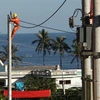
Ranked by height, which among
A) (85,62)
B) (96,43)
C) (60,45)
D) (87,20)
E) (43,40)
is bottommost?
(85,62)

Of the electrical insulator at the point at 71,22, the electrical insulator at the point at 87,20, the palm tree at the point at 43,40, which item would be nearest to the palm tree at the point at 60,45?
the palm tree at the point at 43,40

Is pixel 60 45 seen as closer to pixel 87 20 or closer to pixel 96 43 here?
pixel 87 20

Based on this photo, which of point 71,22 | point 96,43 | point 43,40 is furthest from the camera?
point 43,40

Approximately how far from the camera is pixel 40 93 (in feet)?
140

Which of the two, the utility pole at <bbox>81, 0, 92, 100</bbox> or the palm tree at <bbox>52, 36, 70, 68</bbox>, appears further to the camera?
the palm tree at <bbox>52, 36, 70, 68</bbox>

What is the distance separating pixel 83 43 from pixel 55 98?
4228 cm

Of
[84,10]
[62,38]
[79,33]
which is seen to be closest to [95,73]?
[79,33]

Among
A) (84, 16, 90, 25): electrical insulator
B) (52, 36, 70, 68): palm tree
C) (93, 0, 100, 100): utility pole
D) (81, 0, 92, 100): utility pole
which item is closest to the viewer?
(93, 0, 100, 100): utility pole

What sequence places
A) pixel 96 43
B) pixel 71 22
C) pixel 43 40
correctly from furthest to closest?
1. pixel 43 40
2. pixel 71 22
3. pixel 96 43

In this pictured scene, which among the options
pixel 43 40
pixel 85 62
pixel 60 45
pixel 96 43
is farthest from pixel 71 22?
pixel 43 40

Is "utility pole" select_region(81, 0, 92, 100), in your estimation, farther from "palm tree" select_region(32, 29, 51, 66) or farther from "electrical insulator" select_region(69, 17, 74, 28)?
"palm tree" select_region(32, 29, 51, 66)

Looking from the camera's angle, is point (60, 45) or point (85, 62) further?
point (60, 45)

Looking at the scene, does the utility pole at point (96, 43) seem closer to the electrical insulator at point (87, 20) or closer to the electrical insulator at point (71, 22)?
the electrical insulator at point (87, 20)

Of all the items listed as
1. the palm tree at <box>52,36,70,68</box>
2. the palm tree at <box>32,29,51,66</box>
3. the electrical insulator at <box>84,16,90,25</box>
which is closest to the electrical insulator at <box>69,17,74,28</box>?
the electrical insulator at <box>84,16,90,25</box>
